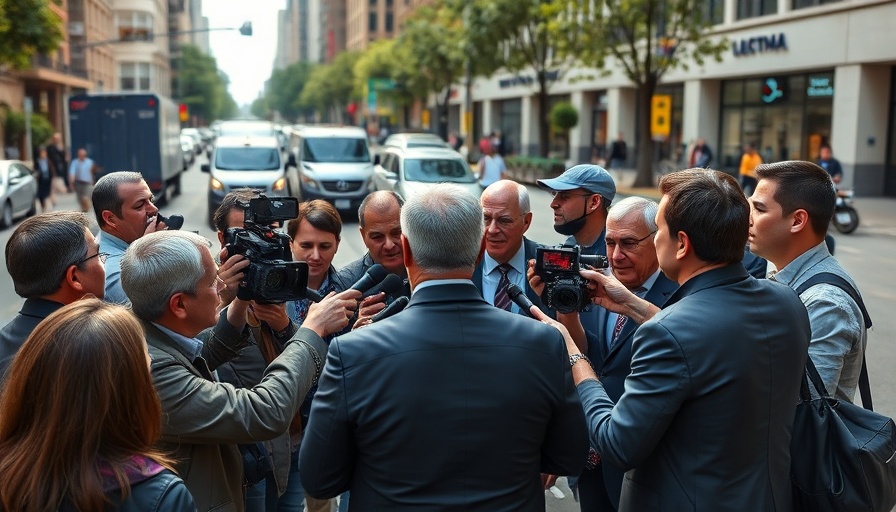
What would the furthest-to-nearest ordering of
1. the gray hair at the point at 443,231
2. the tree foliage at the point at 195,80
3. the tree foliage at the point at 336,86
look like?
1. the tree foliage at the point at 195,80
2. the tree foliage at the point at 336,86
3. the gray hair at the point at 443,231

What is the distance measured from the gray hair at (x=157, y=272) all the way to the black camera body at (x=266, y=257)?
0.36m

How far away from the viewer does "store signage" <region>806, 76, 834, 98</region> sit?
87.8ft

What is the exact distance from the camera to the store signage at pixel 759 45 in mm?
27906

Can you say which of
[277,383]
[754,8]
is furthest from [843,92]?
[277,383]

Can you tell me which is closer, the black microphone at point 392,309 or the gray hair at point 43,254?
the black microphone at point 392,309

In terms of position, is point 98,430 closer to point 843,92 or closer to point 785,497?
point 785,497

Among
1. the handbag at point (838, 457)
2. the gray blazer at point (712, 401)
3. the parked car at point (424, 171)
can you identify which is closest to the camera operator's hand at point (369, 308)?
the gray blazer at point (712, 401)

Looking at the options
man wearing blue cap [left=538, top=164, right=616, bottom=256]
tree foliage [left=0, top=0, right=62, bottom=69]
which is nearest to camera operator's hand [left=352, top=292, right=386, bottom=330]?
man wearing blue cap [left=538, top=164, right=616, bottom=256]

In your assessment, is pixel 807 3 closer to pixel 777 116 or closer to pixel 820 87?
pixel 820 87

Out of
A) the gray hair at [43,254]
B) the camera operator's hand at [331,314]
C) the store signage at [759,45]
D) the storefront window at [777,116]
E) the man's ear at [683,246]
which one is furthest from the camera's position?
the store signage at [759,45]

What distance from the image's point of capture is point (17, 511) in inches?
75.1

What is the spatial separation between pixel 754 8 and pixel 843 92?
218 inches

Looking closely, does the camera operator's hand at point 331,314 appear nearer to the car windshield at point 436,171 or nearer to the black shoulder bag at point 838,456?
the black shoulder bag at point 838,456

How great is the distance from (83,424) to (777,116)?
101ft
